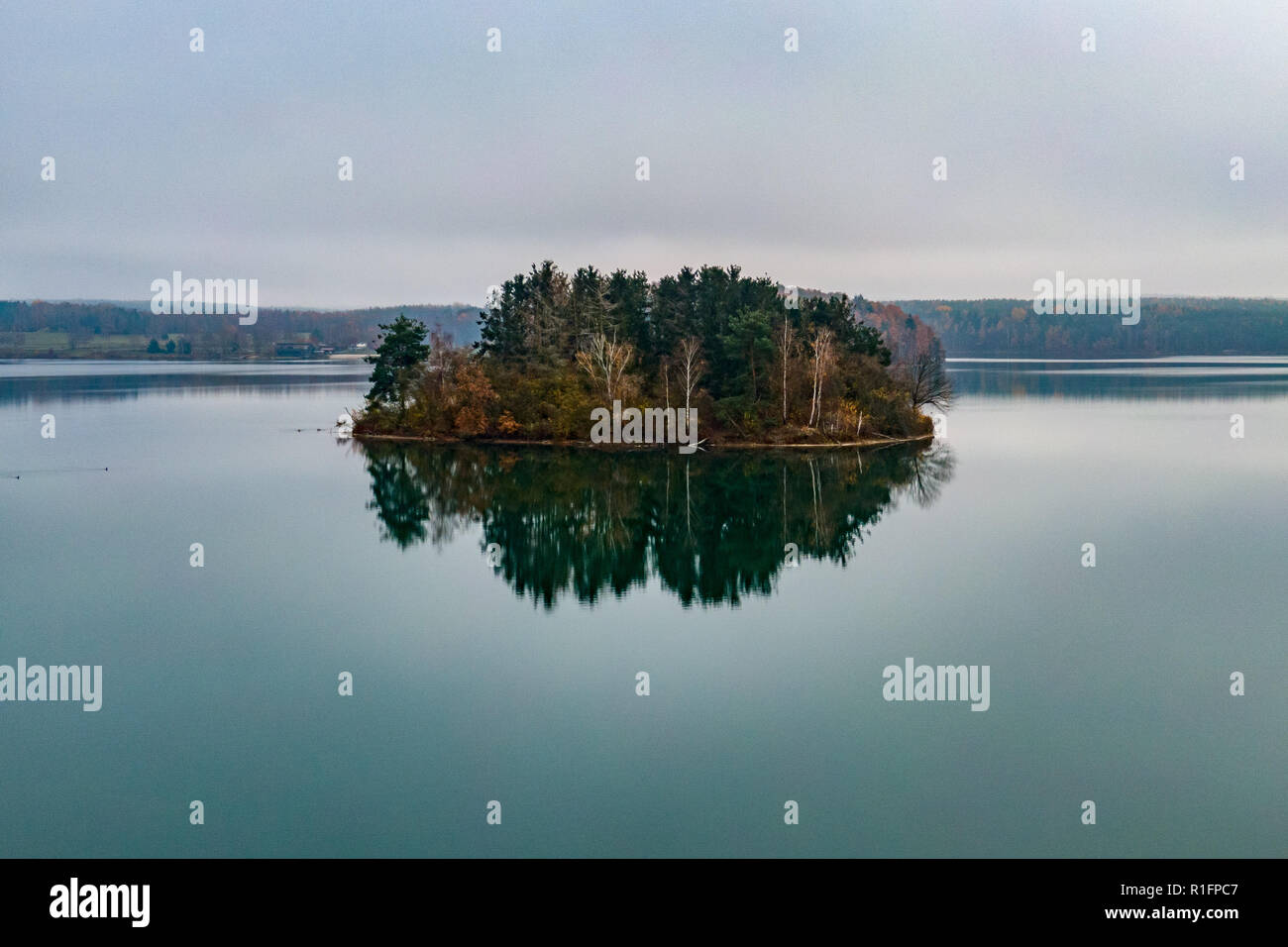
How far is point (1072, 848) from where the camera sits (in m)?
10.9

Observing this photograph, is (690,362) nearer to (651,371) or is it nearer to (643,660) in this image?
(651,371)

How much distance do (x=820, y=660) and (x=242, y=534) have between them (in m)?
15.9

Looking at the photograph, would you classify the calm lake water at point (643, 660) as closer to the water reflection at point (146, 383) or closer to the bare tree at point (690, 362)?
the bare tree at point (690, 362)

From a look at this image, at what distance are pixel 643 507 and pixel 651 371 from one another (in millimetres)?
18547

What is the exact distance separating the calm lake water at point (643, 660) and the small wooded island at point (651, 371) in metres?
9.20

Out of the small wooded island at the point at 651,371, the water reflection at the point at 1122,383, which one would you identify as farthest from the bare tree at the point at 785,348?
the water reflection at the point at 1122,383

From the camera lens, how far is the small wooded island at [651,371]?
147 feet

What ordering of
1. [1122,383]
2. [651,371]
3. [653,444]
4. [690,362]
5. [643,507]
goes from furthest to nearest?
1. [1122,383]
2. [651,371]
3. [653,444]
4. [690,362]
5. [643,507]

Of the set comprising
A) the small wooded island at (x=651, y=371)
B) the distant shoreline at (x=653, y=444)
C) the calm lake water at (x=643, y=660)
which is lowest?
the calm lake water at (x=643, y=660)

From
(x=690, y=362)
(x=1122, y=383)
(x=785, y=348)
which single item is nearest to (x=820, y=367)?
(x=785, y=348)

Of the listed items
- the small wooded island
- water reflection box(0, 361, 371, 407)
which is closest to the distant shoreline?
the small wooded island

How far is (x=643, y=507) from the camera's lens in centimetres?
3048

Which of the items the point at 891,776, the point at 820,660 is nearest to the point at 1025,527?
the point at 820,660
